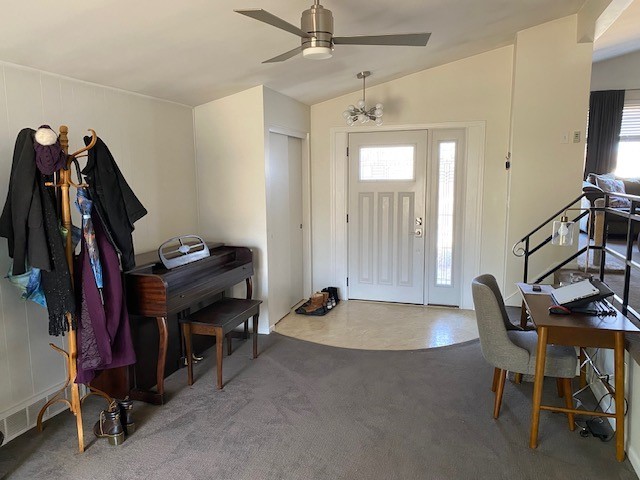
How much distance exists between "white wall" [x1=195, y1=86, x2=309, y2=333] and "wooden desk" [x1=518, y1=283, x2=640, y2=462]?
8.25 feet

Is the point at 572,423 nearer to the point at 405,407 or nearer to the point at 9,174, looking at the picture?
the point at 405,407

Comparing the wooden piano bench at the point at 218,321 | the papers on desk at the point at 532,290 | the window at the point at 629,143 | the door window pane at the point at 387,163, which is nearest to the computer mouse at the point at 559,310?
the papers on desk at the point at 532,290

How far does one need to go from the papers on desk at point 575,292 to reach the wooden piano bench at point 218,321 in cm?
216

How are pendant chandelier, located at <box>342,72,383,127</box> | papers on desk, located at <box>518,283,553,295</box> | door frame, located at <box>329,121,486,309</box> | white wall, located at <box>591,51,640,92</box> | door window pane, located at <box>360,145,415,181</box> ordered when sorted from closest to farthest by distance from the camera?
papers on desk, located at <box>518,283,553,295</box>
pendant chandelier, located at <box>342,72,383,127</box>
door frame, located at <box>329,121,486,309</box>
door window pane, located at <box>360,145,415,181</box>
white wall, located at <box>591,51,640,92</box>

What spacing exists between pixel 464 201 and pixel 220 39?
10.2ft

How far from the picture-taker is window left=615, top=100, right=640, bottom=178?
23.8 ft

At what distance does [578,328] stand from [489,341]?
1.66 feet

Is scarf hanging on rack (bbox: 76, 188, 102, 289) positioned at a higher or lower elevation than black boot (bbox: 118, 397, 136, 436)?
higher

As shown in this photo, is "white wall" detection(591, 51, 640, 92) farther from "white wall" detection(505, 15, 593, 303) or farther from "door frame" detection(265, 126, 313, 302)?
"door frame" detection(265, 126, 313, 302)

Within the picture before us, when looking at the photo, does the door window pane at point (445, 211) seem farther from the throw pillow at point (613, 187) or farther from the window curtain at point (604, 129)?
the window curtain at point (604, 129)

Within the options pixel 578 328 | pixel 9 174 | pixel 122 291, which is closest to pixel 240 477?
pixel 122 291

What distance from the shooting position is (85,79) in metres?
2.93

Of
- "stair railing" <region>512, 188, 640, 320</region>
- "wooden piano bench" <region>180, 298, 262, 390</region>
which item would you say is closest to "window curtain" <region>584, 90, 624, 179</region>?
"stair railing" <region>512, 188, 640, 320</region>

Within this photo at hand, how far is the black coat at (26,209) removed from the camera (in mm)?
2260
